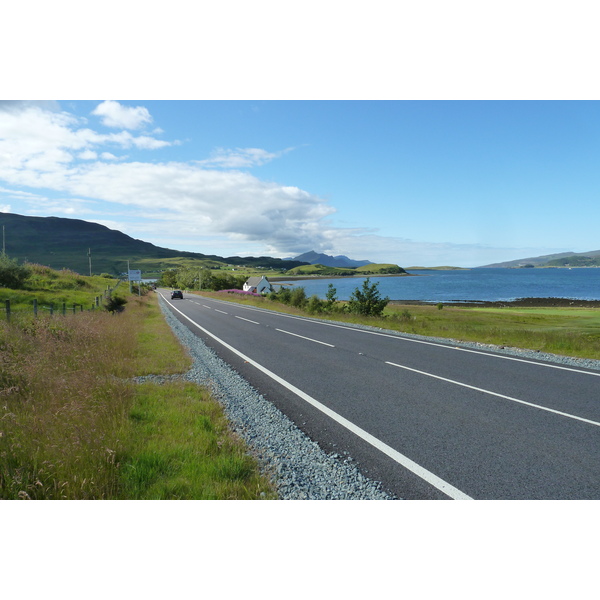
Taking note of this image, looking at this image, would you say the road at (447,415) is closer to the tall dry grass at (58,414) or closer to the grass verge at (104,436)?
the grass verge at (104,436)

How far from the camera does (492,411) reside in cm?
572

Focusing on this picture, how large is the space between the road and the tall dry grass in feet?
8.64

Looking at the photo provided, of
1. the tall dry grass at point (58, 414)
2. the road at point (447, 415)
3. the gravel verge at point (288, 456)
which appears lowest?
the gravel verge at point (288, 456)

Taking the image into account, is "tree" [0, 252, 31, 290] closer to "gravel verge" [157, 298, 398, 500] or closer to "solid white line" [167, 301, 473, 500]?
"gravel verge" [157, 298, 398, 500]

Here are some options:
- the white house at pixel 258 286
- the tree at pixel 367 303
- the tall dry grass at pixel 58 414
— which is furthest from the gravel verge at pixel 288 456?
the white house at pixel 258 286

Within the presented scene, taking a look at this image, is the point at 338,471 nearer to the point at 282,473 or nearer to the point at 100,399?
the point at 282,473

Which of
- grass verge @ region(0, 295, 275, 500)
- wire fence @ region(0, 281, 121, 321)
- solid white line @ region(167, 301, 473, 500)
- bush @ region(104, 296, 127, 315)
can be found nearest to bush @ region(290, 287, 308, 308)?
Answer: bush @ region(104, 296, 127, 315)

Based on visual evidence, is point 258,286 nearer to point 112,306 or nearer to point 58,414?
point 112,306

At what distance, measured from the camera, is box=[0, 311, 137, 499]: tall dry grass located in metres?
3.35

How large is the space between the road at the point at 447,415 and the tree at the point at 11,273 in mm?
21810

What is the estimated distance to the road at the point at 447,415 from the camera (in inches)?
146

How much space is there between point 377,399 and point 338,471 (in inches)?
109

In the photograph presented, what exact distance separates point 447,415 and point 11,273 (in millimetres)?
29237

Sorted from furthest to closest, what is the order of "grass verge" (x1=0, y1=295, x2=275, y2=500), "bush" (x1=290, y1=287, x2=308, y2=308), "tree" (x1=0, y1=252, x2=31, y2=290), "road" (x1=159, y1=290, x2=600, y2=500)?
1. "bush" (x1=290, y1=287, x2=308, y2=308)
2. "tree" (x1=0, y1=252, x2=31, y2=290)
3. "road" (x1=159, y1=290, x2=600, y2=500)
4. "grass verge" (x1=0, y1=295, x2=275, y2=500)
